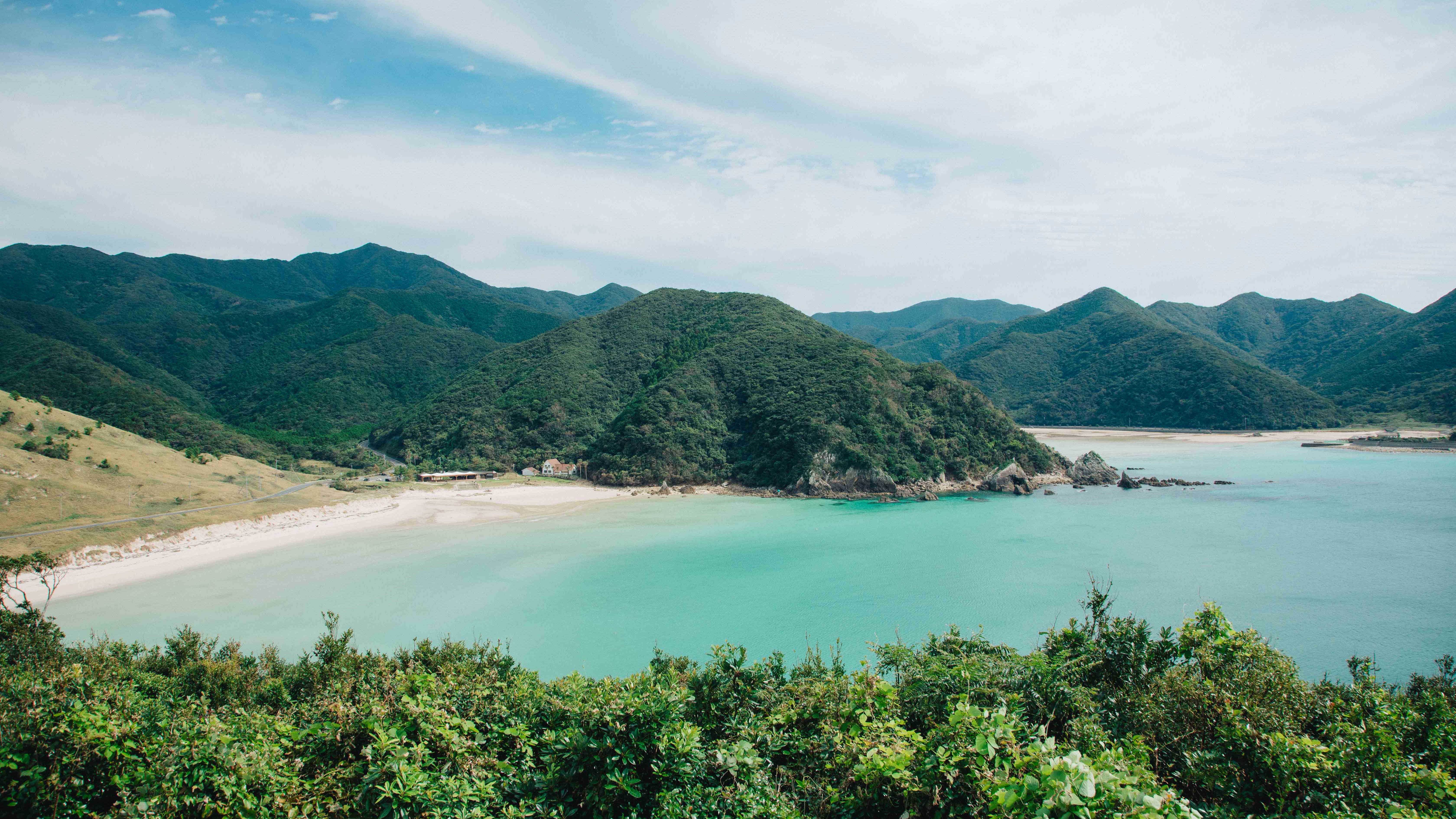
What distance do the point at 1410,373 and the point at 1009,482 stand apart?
81421 millimetres

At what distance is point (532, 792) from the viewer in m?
6.85

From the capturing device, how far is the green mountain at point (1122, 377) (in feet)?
315

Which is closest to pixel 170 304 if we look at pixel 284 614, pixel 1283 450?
pixel 284 614

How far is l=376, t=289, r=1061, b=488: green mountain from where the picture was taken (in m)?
58.6

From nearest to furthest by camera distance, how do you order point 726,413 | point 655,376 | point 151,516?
point 151,516, point 726,413, point 655,376

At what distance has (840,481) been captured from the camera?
56250 mm

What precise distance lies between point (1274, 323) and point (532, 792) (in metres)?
192

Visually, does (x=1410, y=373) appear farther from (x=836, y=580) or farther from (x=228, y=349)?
(x=228, y=349)

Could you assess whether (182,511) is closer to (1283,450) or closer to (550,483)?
(550,483)

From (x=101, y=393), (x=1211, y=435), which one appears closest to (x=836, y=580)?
(x=101, y=393)

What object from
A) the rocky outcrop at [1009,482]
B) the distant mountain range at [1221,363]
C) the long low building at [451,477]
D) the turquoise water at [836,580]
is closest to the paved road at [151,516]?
the turquoise water at [836,580]

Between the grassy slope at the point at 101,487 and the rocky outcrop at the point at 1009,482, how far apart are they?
56.1 m

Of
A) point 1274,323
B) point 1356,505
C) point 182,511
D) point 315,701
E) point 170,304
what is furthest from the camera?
point 1274,323

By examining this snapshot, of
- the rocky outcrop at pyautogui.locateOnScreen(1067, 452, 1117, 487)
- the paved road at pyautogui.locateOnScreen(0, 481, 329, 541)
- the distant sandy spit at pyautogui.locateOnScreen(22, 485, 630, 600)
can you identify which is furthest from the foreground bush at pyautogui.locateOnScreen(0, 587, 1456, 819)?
the rocky outcrop at pyautogui.locateOnScreen(1067, 452, 1117, 487)
